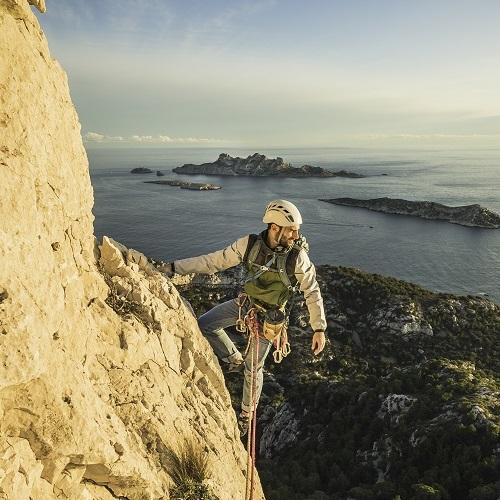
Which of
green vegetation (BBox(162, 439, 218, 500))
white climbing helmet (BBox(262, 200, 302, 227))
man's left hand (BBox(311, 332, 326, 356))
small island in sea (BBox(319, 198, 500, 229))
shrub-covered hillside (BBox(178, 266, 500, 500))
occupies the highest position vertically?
white climbing helmet (BBox(262, 200, 302, 227))

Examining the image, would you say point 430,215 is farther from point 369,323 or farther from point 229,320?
point 229,320

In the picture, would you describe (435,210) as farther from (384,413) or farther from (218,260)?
(218,260)

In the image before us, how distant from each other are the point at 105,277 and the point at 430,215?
140 m

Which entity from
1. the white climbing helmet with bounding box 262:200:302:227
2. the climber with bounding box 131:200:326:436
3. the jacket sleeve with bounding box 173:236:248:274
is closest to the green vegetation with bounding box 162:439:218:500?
the climber with bounding box 131:200:326:436

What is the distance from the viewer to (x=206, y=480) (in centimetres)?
582

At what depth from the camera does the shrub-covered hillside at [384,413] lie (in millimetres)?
16938

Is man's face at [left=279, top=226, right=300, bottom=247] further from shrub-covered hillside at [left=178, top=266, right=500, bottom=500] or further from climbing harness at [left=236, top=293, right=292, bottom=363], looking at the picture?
shrub-covered hillside at [left=178, top=266, right=500, bottom=500]

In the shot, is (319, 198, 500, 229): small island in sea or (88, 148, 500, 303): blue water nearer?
(88, 148, 500, 303): blue water

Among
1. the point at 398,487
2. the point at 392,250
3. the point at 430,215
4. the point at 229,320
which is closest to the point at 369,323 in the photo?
the point at 398,487

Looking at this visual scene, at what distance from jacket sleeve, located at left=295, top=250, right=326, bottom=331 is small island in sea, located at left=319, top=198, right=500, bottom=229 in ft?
430

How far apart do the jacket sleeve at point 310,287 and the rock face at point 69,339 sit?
2.14 meters

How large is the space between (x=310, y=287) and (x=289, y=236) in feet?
2.99

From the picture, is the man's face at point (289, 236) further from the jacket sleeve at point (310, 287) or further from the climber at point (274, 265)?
the jacket sleeve at point (310, 287)

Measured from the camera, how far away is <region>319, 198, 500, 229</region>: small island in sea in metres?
123
